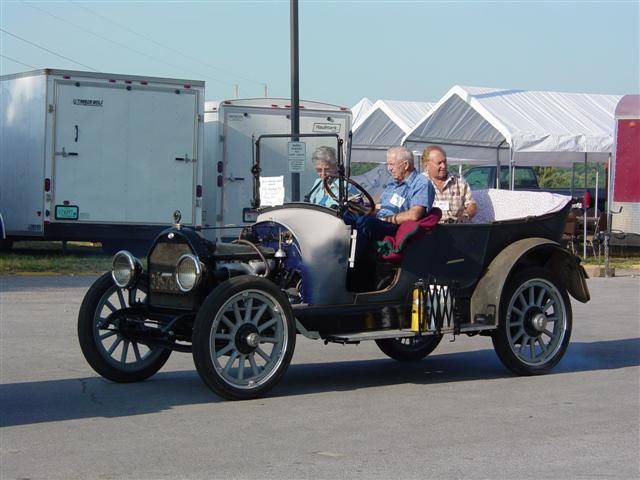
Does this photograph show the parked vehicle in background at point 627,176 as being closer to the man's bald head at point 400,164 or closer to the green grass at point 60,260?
the green grass at point 60,260

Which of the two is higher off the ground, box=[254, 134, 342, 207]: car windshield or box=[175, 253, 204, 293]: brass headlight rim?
box=[254, 134, 342, 207]: car windshield

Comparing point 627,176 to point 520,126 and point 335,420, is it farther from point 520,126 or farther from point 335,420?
point 335,420

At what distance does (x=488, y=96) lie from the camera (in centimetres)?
2609

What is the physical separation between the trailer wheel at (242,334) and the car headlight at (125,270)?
883 millimetres

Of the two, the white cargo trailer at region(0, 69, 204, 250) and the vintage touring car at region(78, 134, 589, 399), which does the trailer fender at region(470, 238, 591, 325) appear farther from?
the white cargo trailer at region(0, 69, 204, 250)

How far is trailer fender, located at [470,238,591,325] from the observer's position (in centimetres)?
838

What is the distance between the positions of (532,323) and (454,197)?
1266 millimetres

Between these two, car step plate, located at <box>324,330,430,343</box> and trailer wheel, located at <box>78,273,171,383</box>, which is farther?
trailer wheel, located at <box>78,273,171,383</box>

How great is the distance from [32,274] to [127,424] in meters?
11.2

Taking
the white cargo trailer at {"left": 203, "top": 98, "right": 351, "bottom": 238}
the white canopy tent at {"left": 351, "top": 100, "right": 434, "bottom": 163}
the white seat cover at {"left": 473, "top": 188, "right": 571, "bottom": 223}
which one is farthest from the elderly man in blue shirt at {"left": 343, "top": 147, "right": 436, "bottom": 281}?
the white canopy tent at {"left": 351, "top": 100, "right": 434, "bottom": 163}

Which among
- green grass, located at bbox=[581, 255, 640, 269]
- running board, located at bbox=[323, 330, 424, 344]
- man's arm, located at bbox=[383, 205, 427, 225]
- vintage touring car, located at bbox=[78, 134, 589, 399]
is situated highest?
man's arm, located at bbox=[383, 205, 427, 225]

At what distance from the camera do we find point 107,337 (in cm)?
809

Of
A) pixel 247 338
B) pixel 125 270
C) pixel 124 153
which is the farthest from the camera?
pixel 124 153

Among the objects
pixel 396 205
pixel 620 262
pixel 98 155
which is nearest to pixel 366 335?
pixel 396 205
